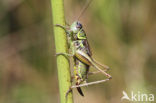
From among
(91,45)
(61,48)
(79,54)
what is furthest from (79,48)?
(91,45)

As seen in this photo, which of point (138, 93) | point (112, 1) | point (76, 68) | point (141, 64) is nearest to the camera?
point (76, 68)

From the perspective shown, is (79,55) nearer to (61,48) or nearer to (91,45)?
(61,48)

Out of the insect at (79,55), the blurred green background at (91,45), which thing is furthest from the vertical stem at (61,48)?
the blurred green background at (91,45)

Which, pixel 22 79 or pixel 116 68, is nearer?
pixel 116 68

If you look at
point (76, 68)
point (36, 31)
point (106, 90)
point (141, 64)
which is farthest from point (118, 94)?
point (76, 68)

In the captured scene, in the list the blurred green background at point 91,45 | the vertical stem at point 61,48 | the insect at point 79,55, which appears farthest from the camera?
the blurred green background at point 91,45

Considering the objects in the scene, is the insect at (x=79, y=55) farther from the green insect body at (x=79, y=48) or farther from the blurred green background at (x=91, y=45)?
the blurred green background at (x=91, y=45)

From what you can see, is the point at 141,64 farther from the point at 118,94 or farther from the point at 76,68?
the point at 76,68
